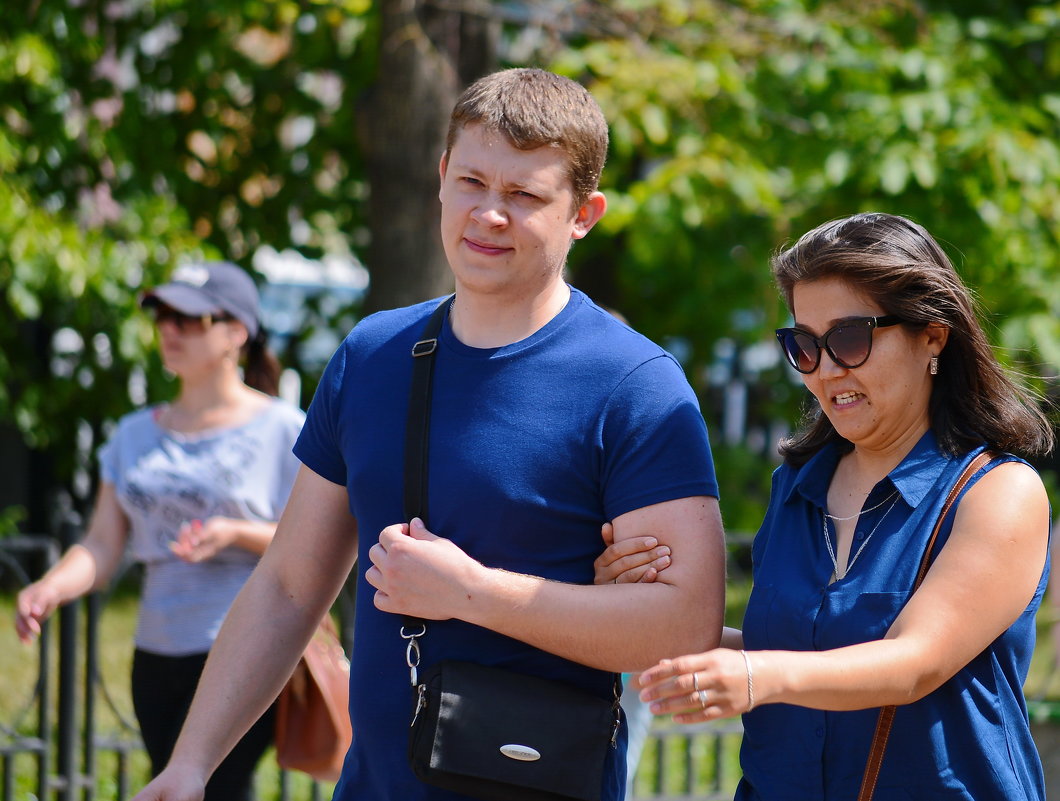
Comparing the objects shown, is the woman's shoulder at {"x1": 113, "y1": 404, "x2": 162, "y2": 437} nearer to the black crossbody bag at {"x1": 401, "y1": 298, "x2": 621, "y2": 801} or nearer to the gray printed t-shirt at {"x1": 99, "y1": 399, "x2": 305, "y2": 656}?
the gray printed t-shirt at {"x1": 99, "y1": 399, "x2": 305, "y2": 656}

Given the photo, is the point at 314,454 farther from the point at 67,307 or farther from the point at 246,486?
the point at 67,307

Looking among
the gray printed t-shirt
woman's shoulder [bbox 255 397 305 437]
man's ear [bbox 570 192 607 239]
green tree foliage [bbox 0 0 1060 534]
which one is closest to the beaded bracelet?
man's ear [bbox 570 192 607 239]

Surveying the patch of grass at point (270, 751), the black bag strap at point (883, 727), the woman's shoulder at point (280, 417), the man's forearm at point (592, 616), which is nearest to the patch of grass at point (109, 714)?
the patch of grass at point (270, 751)

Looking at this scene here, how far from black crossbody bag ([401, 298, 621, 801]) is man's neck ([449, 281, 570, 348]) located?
0.53 metres

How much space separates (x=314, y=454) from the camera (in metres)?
2.36

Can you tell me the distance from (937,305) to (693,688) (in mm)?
858

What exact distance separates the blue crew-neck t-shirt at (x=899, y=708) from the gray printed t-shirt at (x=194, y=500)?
6.23 feet

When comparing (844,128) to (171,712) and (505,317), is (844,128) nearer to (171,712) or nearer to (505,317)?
(171,712)

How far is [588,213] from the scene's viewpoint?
221 cm

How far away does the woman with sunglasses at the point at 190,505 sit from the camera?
11.9ft

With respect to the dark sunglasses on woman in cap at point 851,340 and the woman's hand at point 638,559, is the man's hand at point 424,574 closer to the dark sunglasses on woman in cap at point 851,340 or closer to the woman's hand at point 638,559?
the woman's hand at point 638,559

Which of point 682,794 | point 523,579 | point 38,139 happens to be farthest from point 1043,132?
point 523,579

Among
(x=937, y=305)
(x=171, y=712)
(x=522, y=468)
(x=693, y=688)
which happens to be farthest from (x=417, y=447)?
(x=171, y=712)

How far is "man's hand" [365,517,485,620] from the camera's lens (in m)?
1.98
